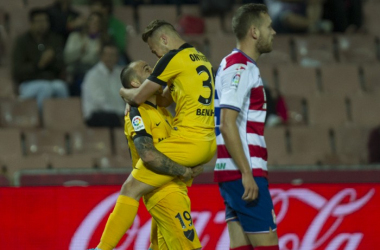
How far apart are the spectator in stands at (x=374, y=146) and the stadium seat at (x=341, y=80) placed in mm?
1105

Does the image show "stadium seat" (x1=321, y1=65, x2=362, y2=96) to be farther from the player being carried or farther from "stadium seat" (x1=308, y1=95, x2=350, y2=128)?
the player being carried

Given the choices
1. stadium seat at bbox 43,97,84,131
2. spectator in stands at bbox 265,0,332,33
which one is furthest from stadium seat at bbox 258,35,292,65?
stadium seat at bbox 43,97,84,131

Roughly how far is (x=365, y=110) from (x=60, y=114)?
3638 mm

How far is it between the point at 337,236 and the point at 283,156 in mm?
2458

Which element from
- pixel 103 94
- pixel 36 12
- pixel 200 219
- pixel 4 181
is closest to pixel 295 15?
pixel 103 94

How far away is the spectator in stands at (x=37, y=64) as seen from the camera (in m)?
8.54

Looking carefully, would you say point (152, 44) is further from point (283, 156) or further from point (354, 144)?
point (354, 144)

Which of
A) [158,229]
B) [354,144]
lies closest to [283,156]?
[354,144]

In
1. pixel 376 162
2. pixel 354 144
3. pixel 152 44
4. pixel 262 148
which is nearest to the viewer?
pixel 262 148

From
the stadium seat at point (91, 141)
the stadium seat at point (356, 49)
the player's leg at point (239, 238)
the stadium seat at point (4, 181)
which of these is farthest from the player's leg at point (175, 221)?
the stadium seat at point (356, 49)

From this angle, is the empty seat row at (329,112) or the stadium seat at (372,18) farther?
the stadium seat at (372,18)

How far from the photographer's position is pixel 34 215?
585 cm

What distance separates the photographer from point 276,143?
8.29 m

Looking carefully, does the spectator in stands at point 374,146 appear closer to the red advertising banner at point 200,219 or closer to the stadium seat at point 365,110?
the stadium seat at point 365,110
